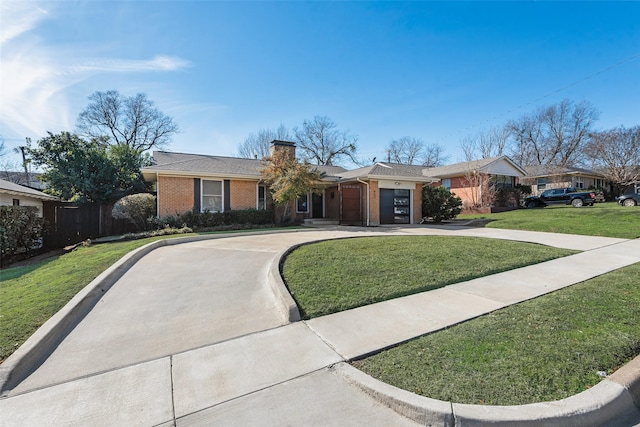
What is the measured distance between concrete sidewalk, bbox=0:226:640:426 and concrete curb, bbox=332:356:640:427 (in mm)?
13

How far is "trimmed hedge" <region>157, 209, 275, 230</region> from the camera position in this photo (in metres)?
13.2

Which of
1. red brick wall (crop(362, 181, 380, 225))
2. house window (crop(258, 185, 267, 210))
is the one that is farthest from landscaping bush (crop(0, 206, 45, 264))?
red brick wall (crop(362, 181, 380, 225))

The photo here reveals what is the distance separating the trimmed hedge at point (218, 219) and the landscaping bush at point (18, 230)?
4.11 meters

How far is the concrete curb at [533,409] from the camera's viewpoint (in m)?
2.13

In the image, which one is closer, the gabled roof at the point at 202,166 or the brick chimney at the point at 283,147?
the gabled roof at the point at 202,166

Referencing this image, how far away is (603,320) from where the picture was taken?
3.70 meters

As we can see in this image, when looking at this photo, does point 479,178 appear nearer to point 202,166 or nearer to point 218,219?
point 218,219

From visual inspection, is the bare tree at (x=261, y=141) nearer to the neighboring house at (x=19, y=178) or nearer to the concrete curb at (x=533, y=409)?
the neighboring house at (x=19, y=178)

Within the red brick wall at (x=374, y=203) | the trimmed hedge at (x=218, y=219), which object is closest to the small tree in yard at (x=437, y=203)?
the red brick wall at (x=374, y=203)

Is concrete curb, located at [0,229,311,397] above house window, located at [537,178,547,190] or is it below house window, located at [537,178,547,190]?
below

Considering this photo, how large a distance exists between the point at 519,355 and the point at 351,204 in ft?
44.9

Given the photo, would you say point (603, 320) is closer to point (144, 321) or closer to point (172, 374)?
point (172, 374)

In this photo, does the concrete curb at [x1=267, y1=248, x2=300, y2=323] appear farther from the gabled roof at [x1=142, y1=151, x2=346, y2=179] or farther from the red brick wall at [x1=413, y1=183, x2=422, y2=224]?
the red brick wall at [x1=413, y1=183, x2=422, y2=224]

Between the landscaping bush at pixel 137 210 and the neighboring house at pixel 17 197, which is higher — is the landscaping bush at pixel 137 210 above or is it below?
below
